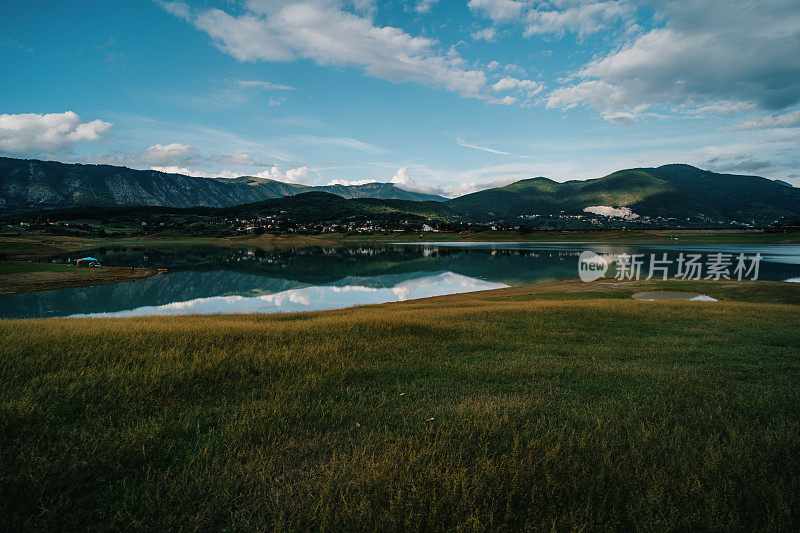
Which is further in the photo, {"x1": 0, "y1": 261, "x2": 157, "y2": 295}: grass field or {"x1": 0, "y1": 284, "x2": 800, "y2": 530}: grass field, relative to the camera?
{"x1": 0, "y1": 261, "x2": 157, "y2": 295}: grass field

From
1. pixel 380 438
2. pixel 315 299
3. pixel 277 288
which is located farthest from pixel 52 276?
pixel 380 438

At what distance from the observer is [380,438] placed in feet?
19.2

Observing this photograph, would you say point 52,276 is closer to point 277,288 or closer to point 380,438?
point 277,288

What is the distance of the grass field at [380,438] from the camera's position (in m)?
4.21

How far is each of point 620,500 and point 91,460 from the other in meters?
7.15

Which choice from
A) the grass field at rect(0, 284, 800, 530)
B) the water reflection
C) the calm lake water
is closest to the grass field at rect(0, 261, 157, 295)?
the calm lake water

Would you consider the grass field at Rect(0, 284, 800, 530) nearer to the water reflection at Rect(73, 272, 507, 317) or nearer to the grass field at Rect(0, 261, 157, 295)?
the water reflection at Rect(73, 272, 507, 317)

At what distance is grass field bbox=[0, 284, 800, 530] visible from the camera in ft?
13.8

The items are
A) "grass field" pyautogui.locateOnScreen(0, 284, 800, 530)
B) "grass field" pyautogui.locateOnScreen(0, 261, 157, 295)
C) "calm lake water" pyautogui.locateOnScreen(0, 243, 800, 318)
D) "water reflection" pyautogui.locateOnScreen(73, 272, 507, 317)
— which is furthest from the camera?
"grass field" pyautogui.locateOnScreen(0, 261, 157, 295)

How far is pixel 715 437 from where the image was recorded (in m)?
5.98

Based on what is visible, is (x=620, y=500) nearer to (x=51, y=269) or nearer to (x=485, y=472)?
(x=485, y=472)

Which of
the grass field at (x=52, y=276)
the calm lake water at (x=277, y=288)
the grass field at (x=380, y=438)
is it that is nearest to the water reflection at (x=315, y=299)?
the calm lake water at (x=277, y=288)

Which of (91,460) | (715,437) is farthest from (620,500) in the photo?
(91,460)

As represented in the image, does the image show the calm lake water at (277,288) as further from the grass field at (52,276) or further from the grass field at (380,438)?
the grass field at (380,438)
